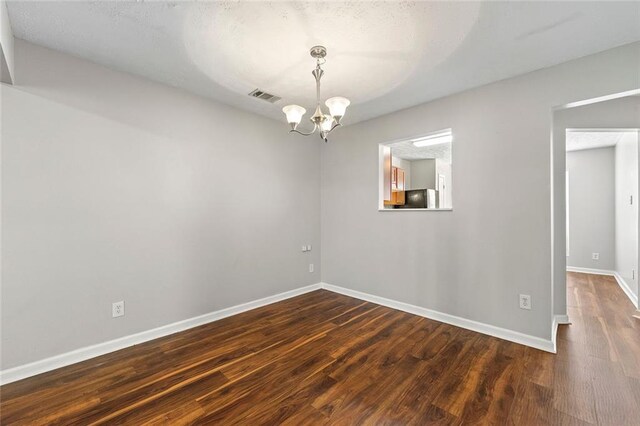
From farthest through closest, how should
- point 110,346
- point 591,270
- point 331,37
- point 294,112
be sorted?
1. point 591,270
2. point 110,346
3. point 294,112
4. point 331,37

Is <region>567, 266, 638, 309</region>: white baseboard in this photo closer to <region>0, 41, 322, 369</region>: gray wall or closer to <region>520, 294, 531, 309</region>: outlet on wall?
<region>520, 294, 531, 309</region>: outlet on wall

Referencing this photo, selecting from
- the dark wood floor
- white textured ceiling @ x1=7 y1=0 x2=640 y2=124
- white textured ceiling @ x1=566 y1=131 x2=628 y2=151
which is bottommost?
the dark wood floor

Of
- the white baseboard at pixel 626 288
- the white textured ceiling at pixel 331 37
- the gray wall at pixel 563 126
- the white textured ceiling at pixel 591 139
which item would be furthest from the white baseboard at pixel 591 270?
the white textured ceiling at pixel 331 37

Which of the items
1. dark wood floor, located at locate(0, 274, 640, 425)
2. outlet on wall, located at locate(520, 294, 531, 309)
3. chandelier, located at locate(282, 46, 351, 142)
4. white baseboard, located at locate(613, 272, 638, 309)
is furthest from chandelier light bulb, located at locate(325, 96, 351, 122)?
white baseboard, located at locate(613, 272, 638, 309)

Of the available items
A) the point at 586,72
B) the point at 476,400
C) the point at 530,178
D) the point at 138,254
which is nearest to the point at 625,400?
the point at 476,400

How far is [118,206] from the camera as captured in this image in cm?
249

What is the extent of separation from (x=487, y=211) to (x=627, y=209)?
3097mm

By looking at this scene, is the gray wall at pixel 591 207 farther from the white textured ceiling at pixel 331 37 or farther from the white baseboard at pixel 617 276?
the white textured ceiling at pixel 331 37

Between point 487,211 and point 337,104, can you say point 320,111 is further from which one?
point 487,211

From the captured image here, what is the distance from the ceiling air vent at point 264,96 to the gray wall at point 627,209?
15.3ft

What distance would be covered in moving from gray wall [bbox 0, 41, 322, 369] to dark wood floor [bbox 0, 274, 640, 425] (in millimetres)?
415

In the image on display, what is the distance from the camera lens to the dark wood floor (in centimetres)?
166

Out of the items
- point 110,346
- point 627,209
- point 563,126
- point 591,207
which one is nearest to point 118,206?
point 110,346

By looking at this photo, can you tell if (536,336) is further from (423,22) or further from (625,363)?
(423,22)
